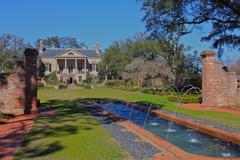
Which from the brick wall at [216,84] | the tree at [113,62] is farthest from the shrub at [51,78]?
the brick wall at [216,84]

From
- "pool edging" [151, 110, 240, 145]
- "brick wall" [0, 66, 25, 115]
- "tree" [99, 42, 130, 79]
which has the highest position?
"tree" [99, 42, 130, 79]

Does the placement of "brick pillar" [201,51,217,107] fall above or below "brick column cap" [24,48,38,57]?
below

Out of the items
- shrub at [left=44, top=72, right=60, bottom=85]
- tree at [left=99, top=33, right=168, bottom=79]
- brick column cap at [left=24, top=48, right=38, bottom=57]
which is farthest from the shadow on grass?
shrub at [left=44, top=72, right=60, bottom=85]

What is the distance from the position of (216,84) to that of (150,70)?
106 feet

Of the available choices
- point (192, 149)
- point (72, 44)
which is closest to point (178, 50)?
point (192, 149)

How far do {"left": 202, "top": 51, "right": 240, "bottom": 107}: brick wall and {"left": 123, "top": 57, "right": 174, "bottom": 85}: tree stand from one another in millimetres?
27740

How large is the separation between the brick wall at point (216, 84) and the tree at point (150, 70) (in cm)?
2774

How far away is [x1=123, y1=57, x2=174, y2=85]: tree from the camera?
5080 cm

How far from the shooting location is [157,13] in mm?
27484

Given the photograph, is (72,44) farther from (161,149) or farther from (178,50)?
(161,149)

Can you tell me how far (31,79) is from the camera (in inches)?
694

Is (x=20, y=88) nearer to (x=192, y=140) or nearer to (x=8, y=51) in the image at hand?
(x=192, y=140)

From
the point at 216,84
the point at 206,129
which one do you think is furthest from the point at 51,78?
the point at 206,129

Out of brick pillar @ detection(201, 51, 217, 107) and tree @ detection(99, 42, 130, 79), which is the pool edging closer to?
brick pillar @ detection(201, 51, 217, 107)
